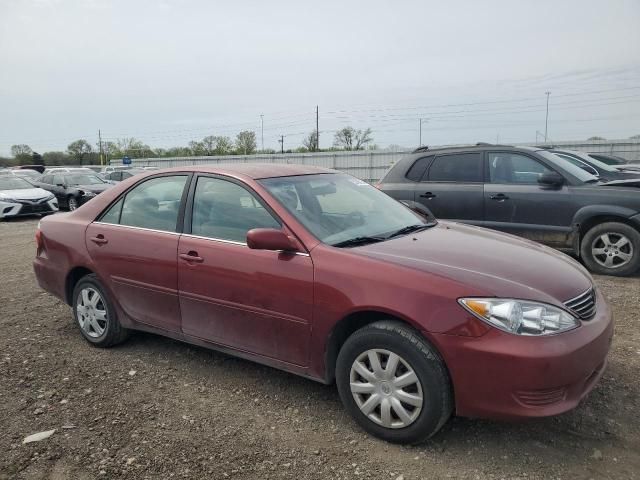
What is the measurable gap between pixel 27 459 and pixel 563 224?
617 centimetres

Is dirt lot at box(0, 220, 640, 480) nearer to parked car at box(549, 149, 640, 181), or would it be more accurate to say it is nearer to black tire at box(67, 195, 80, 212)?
parked car at box(549, 149, 640, 181)

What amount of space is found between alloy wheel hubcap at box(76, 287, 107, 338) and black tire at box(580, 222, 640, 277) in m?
5.60

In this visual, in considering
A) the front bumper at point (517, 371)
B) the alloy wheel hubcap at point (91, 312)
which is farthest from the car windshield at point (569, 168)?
the alloy wheel hubcap at point (91, 312)

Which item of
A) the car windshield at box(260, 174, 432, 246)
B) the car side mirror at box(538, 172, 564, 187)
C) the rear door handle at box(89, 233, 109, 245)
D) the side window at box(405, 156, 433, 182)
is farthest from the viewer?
the side window at box(405, 156, 433, 182)

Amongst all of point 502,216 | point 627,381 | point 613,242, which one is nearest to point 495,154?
point 502,216

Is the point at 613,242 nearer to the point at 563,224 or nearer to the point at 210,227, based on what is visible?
the point at 563,224

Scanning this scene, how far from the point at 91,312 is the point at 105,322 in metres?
0.17

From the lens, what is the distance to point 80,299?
447 centimetres

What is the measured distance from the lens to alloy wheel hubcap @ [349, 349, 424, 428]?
276cm

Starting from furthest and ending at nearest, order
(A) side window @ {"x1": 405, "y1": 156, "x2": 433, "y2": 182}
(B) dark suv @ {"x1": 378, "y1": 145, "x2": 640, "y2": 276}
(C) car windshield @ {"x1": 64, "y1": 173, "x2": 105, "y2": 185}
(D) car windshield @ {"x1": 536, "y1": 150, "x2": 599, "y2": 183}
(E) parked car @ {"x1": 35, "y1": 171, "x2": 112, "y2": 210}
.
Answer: (C) car windshield @ {"x1": 64, "y1": 173, "x2": 105, "y2": 185}
(E) parked car @ {"x1": 35, "y1": 171, "x2": 112, "y2": 210}
(A) side window @ {"x1": 405, "y1": 156, "x2": 433, "y2": 182}
(D) car windshield @ {"x1": 536, "y1": 150, "x2": 599, "y2": 183}
(B) dark suv @ {"x1": 378, "y1": 145, "x2": 640, "y2": 276}

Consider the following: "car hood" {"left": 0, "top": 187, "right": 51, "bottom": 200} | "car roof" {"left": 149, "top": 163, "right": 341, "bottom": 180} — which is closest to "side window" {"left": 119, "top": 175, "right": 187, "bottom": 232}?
"car roof" {"left": 149, "top": 163, "right": 341, "bottom": 180}

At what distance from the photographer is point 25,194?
15.1m

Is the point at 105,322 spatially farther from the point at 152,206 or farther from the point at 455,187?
the point at 455,187

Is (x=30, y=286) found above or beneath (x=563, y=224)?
beneath
